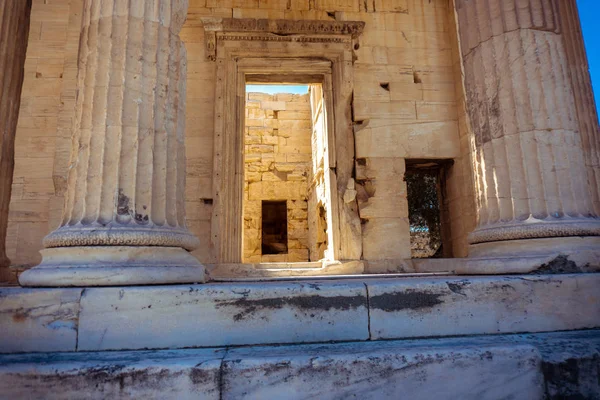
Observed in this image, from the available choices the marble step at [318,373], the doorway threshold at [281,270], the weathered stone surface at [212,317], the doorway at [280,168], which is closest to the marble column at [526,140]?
the marble step at [318,373]

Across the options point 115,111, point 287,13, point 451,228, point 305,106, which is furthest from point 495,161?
point 305,106

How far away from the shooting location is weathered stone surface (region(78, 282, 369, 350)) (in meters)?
2.36

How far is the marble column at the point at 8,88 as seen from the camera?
4.15m

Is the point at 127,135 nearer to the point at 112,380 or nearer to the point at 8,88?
the point at 112,380

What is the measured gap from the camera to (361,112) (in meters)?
8.37

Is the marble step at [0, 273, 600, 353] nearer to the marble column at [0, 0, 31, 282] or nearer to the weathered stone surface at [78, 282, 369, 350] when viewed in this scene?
the weathered stone surface at [78, 282, 369, 350]

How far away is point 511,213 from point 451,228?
5.71 m

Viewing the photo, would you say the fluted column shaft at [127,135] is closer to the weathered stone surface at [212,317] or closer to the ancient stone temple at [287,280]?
the ancient stone temple at [287,280]

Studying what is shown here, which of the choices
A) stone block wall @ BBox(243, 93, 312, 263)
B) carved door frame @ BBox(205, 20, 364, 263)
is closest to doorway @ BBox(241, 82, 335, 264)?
stone block wall @ BBox(243, 93, 312, 263)

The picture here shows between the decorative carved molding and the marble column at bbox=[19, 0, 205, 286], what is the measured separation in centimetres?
523

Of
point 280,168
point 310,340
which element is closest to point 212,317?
point 310,340

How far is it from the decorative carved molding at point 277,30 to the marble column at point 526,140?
4.84 m

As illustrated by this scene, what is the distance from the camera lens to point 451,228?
8938 mm

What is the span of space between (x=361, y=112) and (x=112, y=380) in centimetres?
732
